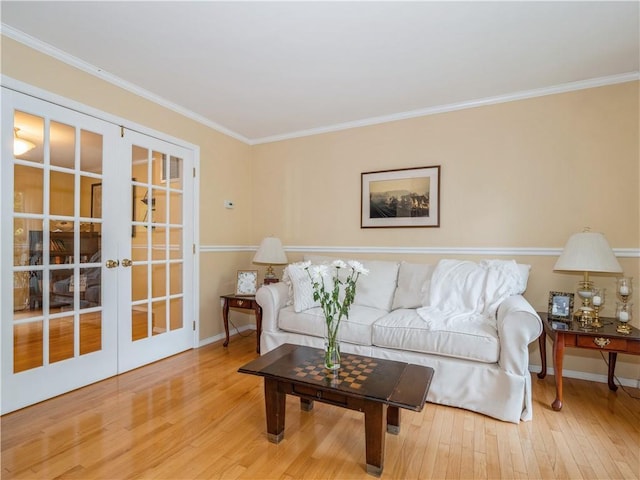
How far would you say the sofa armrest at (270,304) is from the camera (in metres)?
2.99

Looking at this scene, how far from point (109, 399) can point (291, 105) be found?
281 centimetres

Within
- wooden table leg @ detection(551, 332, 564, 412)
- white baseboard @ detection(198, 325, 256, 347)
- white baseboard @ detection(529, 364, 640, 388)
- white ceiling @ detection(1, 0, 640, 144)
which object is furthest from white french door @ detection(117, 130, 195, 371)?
white baseboard @ detection(529, 364, 640, 388)

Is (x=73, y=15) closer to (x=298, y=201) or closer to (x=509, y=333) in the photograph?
(x=298, y=201)

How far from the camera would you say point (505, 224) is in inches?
117

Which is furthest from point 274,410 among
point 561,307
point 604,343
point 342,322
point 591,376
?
point 591,376

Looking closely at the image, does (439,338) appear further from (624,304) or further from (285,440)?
(624,304)

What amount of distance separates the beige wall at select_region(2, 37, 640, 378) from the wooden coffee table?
168 centimetres

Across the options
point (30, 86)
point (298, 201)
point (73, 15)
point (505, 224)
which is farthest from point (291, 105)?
point (505, 224)

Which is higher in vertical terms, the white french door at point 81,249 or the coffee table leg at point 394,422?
the white french door at point 81,249

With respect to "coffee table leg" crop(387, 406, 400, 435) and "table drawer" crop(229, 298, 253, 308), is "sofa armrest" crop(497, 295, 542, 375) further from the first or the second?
"table drawer" crop(229, 298, 253, 308)

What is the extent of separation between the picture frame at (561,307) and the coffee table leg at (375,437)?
175 cm

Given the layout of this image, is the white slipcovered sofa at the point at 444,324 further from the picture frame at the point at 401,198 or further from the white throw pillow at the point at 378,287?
the picture frame at the point at 401,198

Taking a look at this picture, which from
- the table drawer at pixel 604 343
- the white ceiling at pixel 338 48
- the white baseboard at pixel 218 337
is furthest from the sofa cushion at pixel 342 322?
the white ceiling at pixel 338 48

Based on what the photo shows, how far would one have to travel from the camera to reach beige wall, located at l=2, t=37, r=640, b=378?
8.59 ft
